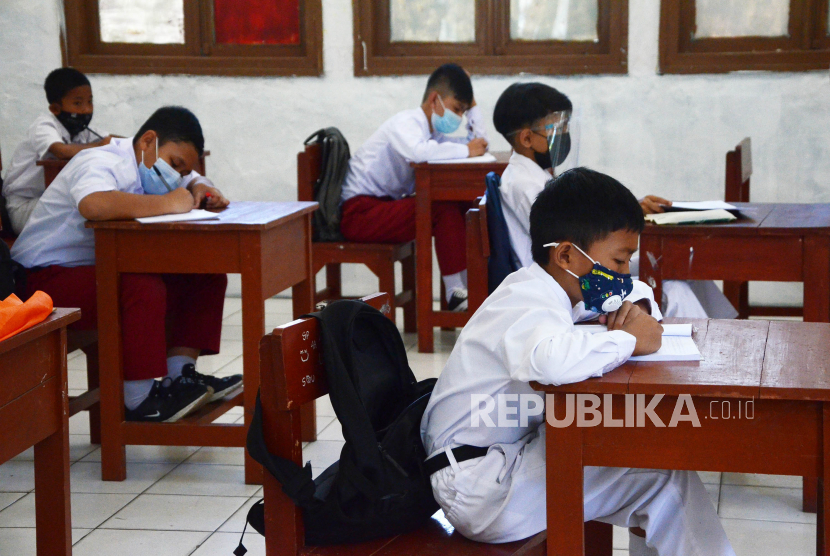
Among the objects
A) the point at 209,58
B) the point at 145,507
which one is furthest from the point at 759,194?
the point at 145,507

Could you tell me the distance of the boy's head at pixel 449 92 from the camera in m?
4.27

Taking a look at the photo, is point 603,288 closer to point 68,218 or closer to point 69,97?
point 68,218

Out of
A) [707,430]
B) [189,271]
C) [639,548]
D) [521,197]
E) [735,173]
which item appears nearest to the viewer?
[707,430]

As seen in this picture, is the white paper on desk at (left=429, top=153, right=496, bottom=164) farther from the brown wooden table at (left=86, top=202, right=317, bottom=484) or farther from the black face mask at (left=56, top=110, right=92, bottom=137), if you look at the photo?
the black face mask at (left=56, top=110, right=92, bottom=137)

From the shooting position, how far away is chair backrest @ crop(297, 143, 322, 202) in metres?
4.09

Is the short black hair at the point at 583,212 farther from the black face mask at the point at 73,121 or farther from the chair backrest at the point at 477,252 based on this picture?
the black face mask at the point at 73,121

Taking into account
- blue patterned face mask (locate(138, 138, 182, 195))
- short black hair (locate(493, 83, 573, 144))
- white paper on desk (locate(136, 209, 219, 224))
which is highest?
short black hair (locate(493, 83, 573, 144))

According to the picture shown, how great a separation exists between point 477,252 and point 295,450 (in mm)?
1370

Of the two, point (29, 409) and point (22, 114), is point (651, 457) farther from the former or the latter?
point (22, 114)

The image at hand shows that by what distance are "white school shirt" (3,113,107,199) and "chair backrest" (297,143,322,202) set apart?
1.05m

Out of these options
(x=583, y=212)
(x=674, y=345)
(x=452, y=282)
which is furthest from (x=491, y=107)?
(x=674, y=345)

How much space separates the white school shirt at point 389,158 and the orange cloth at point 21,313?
2398mm

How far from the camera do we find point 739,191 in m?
3.55

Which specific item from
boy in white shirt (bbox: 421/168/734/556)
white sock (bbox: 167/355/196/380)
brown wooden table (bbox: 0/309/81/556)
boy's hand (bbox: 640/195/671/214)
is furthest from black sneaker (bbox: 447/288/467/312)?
boy in white shirt (bbox: 421/168/734/556)
